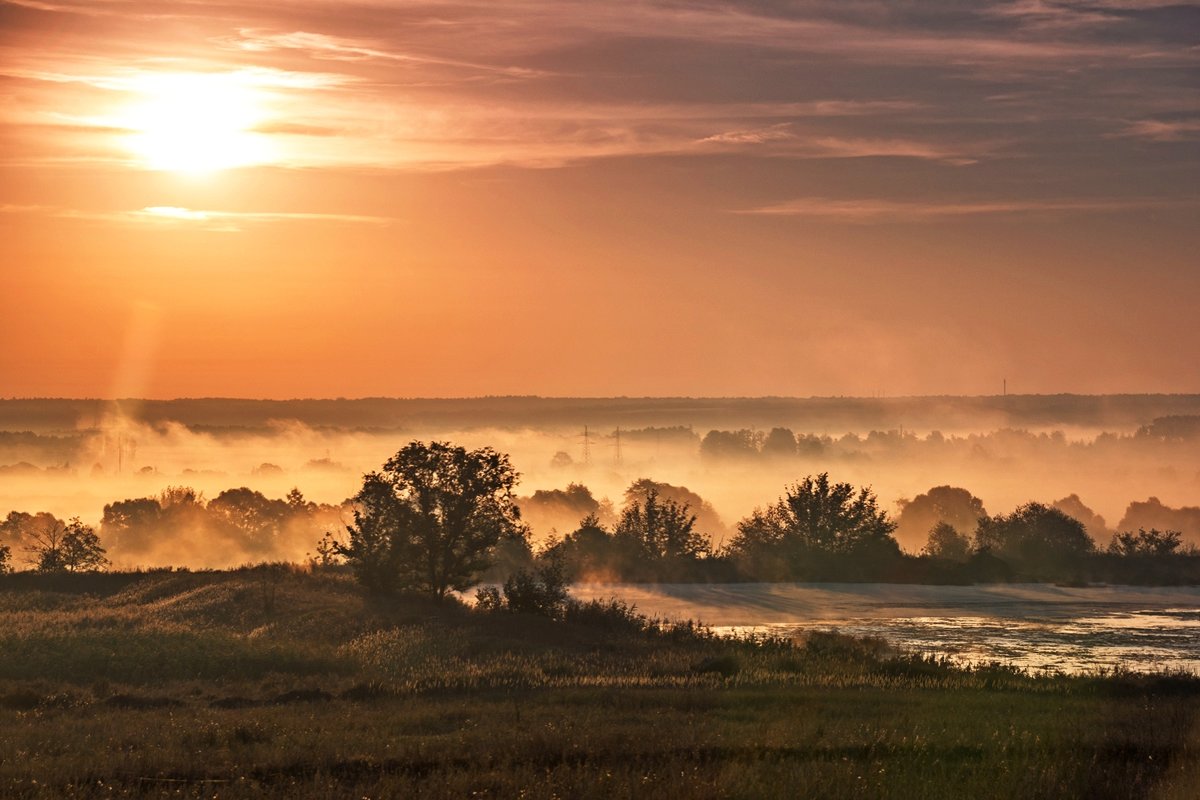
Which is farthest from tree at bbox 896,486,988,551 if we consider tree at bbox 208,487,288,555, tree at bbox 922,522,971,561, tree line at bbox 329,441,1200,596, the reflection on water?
the reflection on water

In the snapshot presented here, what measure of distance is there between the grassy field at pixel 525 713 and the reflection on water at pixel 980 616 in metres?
4.35

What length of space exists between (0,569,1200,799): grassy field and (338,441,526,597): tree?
3955 millimetres

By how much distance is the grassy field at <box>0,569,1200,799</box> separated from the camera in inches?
872

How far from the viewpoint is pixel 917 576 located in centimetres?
6731

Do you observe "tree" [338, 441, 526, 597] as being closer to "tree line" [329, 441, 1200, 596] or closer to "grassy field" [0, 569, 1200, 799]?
"tree line" [329, 441, 1200, 596]

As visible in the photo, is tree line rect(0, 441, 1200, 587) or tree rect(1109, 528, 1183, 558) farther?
tree rect(1109, 528, 1183, 558)

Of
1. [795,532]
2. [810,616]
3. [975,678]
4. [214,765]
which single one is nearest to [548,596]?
[810,616]

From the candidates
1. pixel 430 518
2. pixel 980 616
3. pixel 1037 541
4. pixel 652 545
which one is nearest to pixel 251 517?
pixel 652 545

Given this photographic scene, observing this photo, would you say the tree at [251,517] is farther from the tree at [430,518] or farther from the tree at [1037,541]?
the tree at [430,518]

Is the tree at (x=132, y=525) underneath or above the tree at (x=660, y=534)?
above

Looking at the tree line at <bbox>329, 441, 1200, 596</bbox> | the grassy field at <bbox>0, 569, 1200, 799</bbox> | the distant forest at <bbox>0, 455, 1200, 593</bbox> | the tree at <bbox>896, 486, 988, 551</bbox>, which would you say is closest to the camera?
the grassy field at <bbox>0, 569, 1200, 799</bbox>

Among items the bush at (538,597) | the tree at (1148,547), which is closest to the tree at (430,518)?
the bush at (538,597)

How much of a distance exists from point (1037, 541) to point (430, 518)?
41.5 m

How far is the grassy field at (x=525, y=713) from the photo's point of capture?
2214cm
